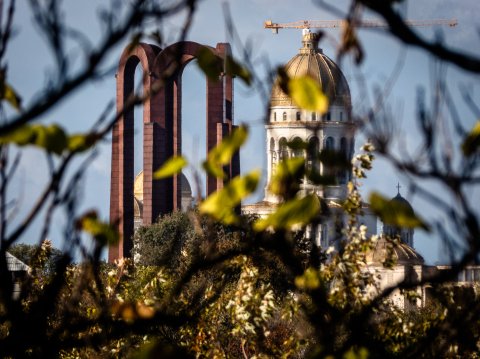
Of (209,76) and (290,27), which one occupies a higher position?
(290,27)

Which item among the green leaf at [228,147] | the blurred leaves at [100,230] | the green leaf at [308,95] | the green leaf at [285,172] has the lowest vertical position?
the blurred leaves at [100,230]

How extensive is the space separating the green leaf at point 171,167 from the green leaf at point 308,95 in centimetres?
28

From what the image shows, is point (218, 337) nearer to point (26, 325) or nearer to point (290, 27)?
point (26, 325)

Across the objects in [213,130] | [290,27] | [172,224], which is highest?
[290,27]

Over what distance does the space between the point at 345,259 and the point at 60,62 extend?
5.52 metres

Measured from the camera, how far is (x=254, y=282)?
10414mm

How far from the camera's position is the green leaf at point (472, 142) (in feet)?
10.3

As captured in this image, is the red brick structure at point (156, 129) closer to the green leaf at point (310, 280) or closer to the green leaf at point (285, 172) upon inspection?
the green leaf at point (310, 280)

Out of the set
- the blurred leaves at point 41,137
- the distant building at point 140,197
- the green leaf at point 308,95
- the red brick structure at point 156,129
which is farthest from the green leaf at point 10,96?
the distant building at point 140,197

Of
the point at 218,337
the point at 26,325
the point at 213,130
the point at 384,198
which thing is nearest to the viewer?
the point at 384,198

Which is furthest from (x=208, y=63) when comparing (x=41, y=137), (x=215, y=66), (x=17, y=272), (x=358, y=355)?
(x=17, y=272)

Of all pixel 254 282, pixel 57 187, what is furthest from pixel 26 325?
pixel 254 282

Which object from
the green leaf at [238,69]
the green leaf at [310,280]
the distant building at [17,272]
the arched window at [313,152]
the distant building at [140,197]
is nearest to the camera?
the green leaf at [238,69]

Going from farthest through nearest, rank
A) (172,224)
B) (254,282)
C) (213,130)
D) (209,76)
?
(172,224)
(213,130)
(254,282)
(209,76)
